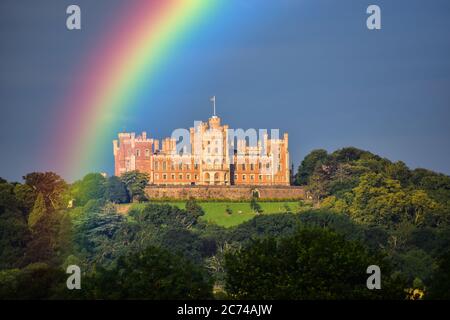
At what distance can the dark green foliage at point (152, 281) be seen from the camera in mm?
56312

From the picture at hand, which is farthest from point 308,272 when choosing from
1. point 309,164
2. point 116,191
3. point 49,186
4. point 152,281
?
point 309,164

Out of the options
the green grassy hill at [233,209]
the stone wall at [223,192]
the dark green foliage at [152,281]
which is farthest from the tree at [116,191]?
the dark green foliage at [152,281]

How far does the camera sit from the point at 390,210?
11181 centimetres

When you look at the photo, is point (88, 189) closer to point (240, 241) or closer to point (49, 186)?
point (49, 186)

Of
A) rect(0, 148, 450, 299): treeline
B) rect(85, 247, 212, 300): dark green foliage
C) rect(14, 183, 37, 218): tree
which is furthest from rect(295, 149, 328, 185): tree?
rect(85, 247, 212, 300): dark green foliage

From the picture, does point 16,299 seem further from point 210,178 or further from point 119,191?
point 210,178

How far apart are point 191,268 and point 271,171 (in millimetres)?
73286

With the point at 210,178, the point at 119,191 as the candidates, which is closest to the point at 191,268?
the point at 119,191

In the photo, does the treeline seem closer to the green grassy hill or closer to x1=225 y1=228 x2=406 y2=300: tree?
x1=225 y1=228 x2=406 y2=300: tree

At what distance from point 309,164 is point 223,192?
8721 millimetres

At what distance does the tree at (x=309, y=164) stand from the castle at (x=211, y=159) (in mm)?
1325

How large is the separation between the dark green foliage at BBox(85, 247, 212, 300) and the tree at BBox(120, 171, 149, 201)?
6442cm

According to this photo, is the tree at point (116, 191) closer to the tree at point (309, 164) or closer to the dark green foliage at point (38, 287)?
the tree at point (309, 164)
